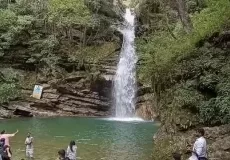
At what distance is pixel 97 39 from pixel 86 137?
21.5 m

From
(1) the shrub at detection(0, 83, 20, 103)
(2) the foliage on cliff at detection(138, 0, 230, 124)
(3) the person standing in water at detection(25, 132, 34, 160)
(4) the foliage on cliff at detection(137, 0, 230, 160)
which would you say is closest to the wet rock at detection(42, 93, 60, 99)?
(1) the shrub at detection(0, 83, 20, 103)

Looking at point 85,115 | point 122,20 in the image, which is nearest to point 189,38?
point 85,115

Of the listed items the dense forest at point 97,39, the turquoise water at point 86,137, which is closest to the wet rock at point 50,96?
the dense forest at point 97,39

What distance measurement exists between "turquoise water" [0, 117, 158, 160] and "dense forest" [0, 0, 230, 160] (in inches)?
97.9

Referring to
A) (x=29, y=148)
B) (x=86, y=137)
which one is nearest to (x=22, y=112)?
(x=86, y=137)

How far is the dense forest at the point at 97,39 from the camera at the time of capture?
22.5 metres

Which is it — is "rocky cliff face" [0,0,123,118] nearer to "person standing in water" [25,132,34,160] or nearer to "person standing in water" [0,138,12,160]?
"person standing in water" [25,132,34,160]

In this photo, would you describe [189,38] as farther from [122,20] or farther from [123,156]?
[122,20]

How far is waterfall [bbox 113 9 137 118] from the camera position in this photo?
42312 millimetres

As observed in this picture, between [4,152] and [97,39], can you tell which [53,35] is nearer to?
[97,39]

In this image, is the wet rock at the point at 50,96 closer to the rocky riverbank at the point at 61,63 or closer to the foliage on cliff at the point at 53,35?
the rocky riverbank at the point at 61,63

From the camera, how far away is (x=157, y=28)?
144ft

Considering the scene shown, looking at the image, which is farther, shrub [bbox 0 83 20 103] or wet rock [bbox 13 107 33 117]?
wet rock [bbox 13 107 33 117]

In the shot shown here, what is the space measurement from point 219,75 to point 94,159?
7157 mm
